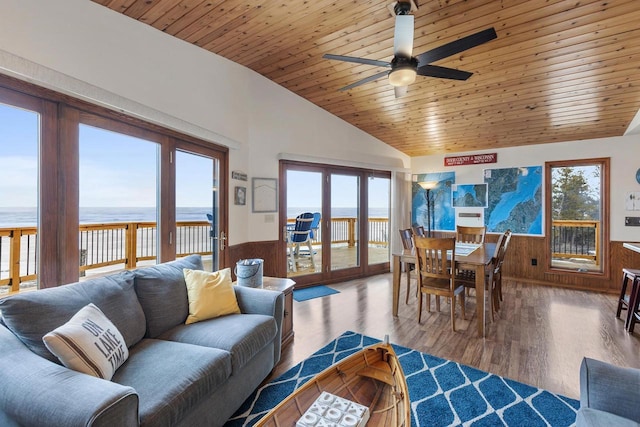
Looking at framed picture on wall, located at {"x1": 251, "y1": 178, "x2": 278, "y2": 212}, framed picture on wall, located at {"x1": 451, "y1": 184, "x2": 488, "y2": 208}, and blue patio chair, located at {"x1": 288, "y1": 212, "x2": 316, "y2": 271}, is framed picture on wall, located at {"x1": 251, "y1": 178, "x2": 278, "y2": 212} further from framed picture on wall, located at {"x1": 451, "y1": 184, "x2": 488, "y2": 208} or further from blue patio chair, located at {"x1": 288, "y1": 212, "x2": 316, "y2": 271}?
framed picture on wall, located at {"x1": 451, "y1": 184, "x2": 488, "y2": 208}

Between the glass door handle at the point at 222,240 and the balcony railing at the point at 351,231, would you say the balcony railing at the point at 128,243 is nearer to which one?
the balcony railing at the point at 351,231

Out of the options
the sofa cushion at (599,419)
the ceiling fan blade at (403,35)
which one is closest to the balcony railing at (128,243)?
the ceiling fan blade at (403,35)

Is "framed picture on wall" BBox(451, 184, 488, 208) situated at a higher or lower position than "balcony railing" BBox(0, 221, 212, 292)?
higher

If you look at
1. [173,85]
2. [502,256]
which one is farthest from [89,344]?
[502,256]

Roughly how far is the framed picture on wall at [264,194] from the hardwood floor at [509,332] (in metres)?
1.47

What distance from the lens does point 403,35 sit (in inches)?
86.4

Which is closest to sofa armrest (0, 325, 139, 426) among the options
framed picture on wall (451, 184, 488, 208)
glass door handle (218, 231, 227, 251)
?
glass door handle (218, 231, 227, 251)

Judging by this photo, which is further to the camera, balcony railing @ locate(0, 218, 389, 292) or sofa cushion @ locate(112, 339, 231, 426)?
balcony railing @ locate(0, 218, 389, 292)

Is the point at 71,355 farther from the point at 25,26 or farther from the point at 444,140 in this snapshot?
the point at 444,140

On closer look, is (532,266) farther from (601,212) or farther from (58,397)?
(58,397)

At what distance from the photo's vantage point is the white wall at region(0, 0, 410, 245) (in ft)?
6.15

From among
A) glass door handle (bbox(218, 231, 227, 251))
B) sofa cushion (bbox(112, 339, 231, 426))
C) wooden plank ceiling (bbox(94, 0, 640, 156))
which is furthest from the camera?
glass door handle (bbox(218, 231, 227, 251))

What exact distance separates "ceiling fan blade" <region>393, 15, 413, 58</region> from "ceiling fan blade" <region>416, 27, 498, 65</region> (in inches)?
6.4

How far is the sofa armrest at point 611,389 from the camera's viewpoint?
1226 mm
